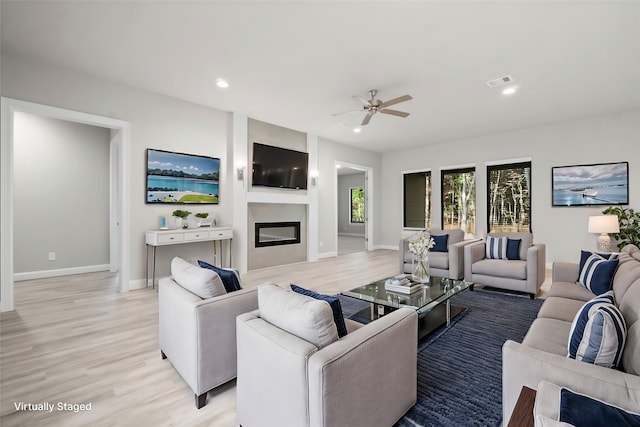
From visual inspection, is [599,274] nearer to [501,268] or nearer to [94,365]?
[501,268]

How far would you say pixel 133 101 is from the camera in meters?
4.13

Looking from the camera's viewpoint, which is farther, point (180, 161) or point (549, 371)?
point (180, 161)

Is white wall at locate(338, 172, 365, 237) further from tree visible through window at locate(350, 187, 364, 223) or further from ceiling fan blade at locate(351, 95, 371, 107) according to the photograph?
ceiling fan blade at locate(351, 95, 371, 107)

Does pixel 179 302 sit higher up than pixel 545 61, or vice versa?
pixel 545 61

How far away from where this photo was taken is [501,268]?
387 centimetres

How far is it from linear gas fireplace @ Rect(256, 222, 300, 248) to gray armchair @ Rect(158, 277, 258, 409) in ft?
12.4

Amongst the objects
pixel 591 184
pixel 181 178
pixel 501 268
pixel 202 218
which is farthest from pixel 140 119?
pixel 591 184

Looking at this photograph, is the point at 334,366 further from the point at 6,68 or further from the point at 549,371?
the point at 6,68

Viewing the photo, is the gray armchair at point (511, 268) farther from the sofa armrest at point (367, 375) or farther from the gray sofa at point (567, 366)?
the sofa armrest at point (367, 375)

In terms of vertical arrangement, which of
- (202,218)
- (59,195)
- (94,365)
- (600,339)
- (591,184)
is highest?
(591,184)

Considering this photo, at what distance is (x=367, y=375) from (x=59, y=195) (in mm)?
6090

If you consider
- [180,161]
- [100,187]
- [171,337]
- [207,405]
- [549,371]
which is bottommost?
[207,405]

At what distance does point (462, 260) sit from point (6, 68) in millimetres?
6354

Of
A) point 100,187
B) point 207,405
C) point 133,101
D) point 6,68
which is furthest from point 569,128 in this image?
point 100,187
